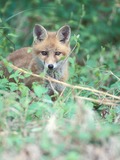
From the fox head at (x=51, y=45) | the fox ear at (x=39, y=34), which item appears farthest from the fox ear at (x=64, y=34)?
the fox ear at (x=39, y=34)

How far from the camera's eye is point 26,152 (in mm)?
4625

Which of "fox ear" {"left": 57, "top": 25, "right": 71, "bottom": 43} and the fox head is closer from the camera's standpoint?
the fox head

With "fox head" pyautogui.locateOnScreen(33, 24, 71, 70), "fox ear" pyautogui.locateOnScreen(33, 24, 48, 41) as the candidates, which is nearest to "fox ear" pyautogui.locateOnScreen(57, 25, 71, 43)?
"fox head" pyautogui.locateOnScreen(33, 24, 71, 70)

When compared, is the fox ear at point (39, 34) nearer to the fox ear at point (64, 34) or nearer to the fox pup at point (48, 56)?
the fox pup at point (48, 56)

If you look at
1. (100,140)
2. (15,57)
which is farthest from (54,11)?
(100,140)

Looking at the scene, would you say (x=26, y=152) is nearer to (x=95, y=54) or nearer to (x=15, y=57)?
(x=15, y=57)

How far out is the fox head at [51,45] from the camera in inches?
307

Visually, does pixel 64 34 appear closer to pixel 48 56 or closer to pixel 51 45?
pixel 51 45

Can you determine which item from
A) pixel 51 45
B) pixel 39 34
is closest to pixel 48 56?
pixel 51 45

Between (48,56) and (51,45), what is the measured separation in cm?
24

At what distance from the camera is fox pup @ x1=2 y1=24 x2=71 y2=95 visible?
7707 millimetres

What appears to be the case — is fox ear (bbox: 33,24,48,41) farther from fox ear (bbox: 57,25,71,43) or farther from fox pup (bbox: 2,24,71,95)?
fox ear (bbox: 57,25,71,43)

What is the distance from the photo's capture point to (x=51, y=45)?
315 inches

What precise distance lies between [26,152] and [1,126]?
0.75 meters
